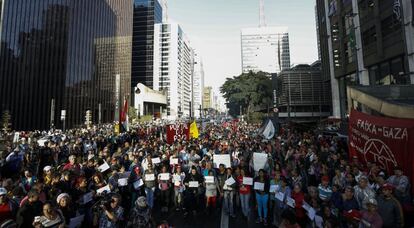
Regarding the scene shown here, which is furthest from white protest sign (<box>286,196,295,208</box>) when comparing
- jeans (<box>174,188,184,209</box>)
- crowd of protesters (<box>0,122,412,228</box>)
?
jeans (<box>174,188,184,209</box>)

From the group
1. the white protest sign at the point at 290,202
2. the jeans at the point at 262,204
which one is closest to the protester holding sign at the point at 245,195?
the jeans at the point at 262,204

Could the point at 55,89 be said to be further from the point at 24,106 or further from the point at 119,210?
the point at 119,210

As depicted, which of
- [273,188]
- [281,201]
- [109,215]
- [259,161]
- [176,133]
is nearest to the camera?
[109,215]

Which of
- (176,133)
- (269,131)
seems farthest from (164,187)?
(176,133)

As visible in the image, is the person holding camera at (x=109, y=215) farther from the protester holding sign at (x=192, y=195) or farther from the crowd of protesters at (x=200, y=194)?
the protester holding sign at (x=192, y=195)

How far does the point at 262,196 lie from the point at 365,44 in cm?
2556

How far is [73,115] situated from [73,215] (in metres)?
62.2

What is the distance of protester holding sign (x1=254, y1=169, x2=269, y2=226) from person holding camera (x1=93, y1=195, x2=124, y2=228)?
416cm

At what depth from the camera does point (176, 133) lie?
58.3 ft

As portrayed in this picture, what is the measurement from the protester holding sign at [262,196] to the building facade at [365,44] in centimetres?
1263

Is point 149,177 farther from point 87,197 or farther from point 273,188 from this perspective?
point 273,188

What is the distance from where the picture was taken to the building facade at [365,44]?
64.8 ft

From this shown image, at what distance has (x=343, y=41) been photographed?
3155 cm

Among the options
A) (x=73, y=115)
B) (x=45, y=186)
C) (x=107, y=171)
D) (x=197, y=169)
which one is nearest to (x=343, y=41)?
(x=197, y=169)
